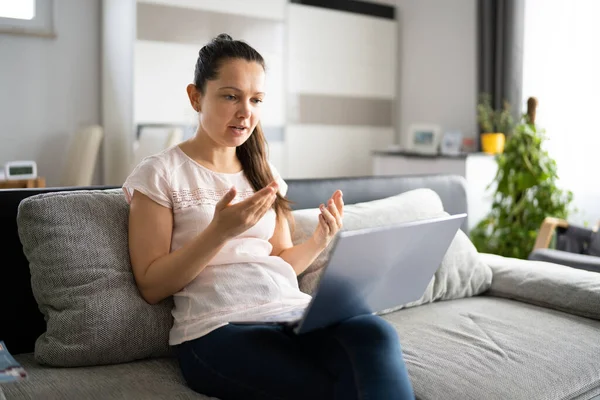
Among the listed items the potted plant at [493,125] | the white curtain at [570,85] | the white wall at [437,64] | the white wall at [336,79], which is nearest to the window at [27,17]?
the white wall at [336,79]

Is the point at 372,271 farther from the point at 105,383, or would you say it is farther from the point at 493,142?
the point at 493,142

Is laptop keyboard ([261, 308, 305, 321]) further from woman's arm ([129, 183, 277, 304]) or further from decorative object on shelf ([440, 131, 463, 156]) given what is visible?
decorative object on shelf ([440, 131, 463, 156])

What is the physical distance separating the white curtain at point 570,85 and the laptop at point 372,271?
3315mm

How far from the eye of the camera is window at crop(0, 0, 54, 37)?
15.8ft

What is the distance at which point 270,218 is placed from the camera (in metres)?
1.78

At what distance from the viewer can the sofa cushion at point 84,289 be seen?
1.59 metres

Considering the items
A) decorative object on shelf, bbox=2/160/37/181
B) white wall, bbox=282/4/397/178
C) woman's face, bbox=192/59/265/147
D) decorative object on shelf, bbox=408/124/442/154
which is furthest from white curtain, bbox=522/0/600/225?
woman's face, bbox=192/59/265/147

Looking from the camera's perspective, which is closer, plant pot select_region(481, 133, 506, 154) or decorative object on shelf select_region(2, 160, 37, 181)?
decorative object on shelf select_region(2, 160, 37, 181)

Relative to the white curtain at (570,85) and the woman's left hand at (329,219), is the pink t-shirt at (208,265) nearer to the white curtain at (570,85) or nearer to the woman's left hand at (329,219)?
the woman's left hand at (329,219)

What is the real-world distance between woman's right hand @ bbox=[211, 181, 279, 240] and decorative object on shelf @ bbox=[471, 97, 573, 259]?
296 cm

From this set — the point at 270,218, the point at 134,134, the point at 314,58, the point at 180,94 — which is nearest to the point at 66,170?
the point at 134,134

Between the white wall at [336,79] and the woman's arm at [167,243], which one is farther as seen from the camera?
the white wall at [336,79]

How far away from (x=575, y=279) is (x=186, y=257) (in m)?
1.41

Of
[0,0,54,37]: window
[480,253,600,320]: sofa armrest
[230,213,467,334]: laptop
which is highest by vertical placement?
[0,0,54,37]: window
